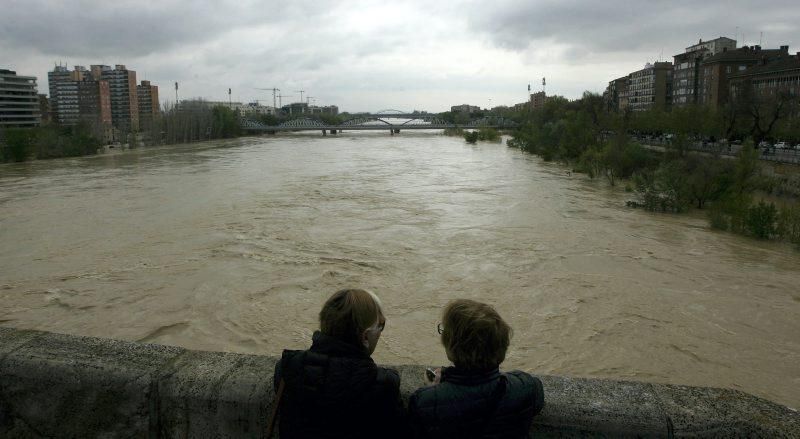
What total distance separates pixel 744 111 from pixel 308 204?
30473mm

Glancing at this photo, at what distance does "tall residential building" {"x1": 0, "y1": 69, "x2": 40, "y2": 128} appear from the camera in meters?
95.4

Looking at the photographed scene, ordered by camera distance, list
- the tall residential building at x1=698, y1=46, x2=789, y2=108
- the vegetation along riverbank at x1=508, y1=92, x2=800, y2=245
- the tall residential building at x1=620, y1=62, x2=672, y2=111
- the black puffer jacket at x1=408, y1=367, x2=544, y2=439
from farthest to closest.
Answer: the tall residential building at x1=620, y1=62, x2=672, y2=111 → the tall residential building at x1=698, y1=46, x2=789, y2=108 → the vegetation along riverbank at x1=508, y1=92, x2=800, y2=245 → the black puffer jacket at x1=408, y1=367, x2=544, y2=439

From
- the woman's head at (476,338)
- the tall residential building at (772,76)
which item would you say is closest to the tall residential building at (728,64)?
the tall residential building at (772,76)

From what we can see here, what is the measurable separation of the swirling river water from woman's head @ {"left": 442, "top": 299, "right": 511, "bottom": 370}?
604 cm

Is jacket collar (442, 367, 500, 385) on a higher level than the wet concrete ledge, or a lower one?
higher

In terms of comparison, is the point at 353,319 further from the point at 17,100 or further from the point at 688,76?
the point at 17,100

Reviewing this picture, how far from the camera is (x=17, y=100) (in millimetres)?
98438

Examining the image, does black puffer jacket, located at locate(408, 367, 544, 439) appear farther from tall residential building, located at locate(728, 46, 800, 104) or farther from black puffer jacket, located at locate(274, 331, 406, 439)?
tall residential building, located at locate(728, 46, 800, 104)

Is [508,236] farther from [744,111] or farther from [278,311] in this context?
[744,111]

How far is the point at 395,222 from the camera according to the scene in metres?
17.7

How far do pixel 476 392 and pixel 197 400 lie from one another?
964 millimetres

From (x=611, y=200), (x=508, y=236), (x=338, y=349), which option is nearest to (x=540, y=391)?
(x=338, y=349)

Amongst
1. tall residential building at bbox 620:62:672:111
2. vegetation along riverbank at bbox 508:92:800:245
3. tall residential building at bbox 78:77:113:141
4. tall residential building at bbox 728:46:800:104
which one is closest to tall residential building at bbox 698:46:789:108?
tall residential building at bbox 728:46:800:104

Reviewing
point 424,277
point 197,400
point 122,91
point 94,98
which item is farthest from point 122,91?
point 197,400
